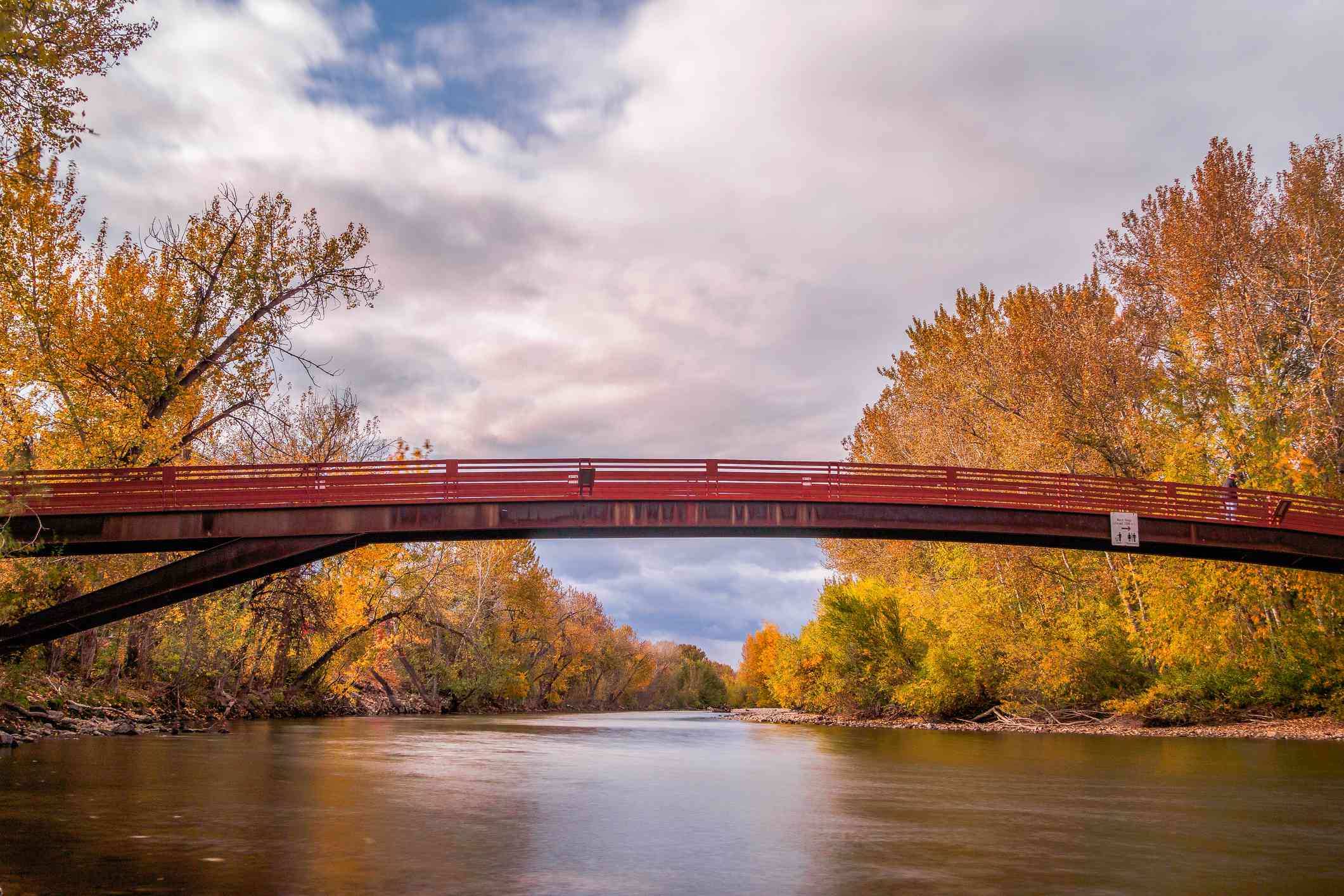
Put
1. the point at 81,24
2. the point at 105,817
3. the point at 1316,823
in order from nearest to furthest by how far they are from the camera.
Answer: the point at 105,817, the point at 1316,823, the point at 81,24

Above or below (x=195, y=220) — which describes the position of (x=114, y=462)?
below

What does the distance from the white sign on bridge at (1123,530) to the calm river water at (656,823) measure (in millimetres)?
5699

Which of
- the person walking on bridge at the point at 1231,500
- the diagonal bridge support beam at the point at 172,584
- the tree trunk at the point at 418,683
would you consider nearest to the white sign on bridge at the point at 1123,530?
the person walking on bridge at the point at 1231,500

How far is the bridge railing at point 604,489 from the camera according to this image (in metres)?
22.0

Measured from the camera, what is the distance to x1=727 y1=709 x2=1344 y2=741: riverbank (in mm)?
30766

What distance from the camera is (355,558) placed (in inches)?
1758

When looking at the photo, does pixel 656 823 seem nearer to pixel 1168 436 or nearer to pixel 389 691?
pixel 1168 436

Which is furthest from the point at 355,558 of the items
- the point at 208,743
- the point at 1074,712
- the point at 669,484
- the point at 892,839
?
the point at 892,839

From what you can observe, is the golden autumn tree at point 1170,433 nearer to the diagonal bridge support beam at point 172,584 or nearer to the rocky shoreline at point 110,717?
the diagonal bridge support beam at point 172,584

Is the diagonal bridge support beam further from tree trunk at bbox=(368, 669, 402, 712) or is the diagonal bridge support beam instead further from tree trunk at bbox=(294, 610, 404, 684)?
tree trunk at bbox=(368, 669, 402, 712)

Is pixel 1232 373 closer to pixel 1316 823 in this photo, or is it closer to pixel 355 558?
pixel 1316 823

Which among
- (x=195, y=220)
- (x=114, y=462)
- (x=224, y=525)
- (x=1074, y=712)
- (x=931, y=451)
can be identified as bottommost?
(x=1074, y=712)

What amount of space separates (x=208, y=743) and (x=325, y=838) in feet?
60.2

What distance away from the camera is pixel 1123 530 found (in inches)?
1004
